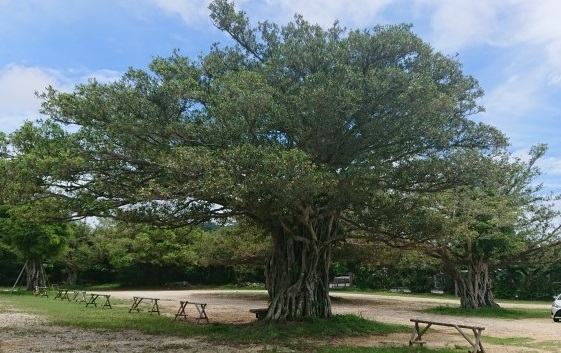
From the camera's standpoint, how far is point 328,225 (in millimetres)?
14867

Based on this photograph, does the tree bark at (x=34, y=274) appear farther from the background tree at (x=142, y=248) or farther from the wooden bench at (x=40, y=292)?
the background tree at (x=142, y=248)

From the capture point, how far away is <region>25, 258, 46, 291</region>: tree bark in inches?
1319

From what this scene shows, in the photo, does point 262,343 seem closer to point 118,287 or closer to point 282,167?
point 282,167

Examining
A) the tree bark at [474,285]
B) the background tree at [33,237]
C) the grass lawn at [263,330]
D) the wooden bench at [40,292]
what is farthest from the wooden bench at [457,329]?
the wooden bench at [40,292]

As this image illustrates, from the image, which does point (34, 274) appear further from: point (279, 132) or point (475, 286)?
point (279, 132)

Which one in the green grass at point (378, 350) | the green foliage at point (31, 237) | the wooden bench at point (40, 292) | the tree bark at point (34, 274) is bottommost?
the green grass at point (378, 350)

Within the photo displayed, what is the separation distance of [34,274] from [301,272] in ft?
84.1

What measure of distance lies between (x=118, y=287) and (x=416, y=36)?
123 feet

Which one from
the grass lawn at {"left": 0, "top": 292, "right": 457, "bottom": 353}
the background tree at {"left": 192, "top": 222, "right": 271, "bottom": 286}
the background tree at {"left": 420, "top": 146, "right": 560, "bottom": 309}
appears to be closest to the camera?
the grass lawn at {"left": 0, "top": 292, "right": 457, "bottom": 353}

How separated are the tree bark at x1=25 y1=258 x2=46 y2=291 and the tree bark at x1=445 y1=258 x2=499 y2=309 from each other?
2505cm

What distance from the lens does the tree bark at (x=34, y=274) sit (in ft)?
110

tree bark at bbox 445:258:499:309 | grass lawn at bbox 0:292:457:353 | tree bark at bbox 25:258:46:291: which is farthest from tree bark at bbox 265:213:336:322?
tree bark at bbox 25:258:46:291

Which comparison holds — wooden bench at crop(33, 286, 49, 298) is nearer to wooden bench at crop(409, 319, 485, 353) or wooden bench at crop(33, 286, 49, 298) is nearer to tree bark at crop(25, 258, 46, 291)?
tree bark at crop(25, 258, 46, 291)

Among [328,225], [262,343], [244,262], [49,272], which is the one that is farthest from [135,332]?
[49,272]
